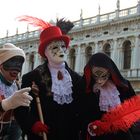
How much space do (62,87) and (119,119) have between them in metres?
0.69

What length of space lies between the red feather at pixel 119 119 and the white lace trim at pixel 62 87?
42 cm

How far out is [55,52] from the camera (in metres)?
4.33

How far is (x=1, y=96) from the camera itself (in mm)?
3729

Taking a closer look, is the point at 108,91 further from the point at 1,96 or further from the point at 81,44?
the point at 81,44

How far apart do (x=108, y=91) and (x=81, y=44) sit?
20988mm

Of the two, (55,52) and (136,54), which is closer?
(55,52)

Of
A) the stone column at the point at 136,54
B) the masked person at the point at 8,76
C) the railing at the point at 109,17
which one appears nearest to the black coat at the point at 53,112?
the masked person at the point at 8,76

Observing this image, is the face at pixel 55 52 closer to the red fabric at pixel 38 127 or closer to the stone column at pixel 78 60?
the red fabric at pixel 38 127

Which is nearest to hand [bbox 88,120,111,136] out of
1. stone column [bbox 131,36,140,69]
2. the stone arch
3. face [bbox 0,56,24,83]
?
face [bbox 0,56,24,83]

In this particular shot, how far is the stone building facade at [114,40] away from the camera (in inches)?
856

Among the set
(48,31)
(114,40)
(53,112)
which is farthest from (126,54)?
(53,112)

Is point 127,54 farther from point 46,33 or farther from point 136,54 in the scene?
point 46,33

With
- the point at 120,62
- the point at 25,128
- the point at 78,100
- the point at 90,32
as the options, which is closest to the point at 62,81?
the point at 78,100

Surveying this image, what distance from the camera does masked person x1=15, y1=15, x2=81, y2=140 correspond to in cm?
414
